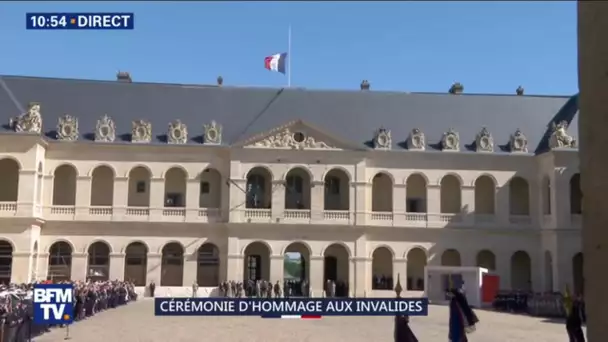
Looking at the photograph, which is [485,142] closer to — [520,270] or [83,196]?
[520,270]

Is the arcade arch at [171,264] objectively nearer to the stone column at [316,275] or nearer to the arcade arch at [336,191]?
the stone column at [316,275]

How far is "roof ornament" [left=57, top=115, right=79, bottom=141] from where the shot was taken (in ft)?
147

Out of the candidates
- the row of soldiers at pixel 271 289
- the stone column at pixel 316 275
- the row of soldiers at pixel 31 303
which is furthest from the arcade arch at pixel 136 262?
the stone column at pixel 316 275

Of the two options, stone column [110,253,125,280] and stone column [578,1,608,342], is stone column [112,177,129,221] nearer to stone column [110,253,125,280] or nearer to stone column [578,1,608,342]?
stone column [110,253,125,280]

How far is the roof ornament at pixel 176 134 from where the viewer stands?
4556 centimetres

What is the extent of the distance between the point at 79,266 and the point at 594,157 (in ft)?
139

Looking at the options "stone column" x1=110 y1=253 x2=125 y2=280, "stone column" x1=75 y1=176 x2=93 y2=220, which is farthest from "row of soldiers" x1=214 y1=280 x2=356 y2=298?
"stone column" x1=75 y1=176 x2=93 y2=220

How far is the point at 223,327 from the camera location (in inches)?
926

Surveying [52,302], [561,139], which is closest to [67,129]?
[52,302]

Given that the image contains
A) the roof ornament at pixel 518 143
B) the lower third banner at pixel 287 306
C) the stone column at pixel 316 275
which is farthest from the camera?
the roof ornament at pixel 518 143

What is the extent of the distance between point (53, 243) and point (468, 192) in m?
27.1

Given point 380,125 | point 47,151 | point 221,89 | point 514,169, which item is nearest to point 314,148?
point 380,125

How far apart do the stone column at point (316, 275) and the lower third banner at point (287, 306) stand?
27742 millimetres

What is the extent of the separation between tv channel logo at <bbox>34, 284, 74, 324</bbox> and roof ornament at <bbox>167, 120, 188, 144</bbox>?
96.2 feet
